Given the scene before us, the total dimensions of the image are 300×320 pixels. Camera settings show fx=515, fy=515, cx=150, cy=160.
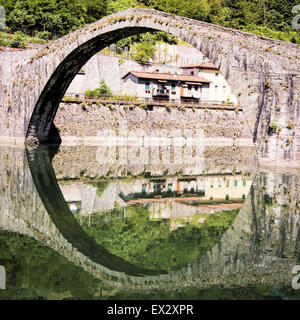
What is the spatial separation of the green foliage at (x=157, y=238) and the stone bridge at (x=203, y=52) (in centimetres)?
770

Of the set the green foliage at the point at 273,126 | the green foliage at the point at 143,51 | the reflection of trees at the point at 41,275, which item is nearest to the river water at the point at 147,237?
the reflection of trees at the point at 41,275

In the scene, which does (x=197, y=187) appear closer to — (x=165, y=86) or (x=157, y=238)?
(x=157, y=238)

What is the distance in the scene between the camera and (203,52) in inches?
819

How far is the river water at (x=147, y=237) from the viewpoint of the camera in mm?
7352

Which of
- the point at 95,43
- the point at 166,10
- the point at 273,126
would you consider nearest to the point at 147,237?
the point at 273,126

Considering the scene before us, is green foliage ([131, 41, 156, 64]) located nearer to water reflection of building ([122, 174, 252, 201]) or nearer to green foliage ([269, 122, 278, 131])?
water reflection of building ([122, 174, 252, 201])

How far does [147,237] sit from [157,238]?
0.22m

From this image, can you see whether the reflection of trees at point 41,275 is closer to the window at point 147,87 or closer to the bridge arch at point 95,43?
the bridge arch at point 95,43

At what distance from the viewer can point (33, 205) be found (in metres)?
12.7

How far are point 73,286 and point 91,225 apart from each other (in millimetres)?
3873

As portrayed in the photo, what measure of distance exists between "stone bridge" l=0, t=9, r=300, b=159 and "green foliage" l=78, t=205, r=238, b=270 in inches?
303

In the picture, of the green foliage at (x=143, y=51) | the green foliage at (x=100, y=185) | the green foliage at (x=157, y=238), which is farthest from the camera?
the green foliage at (x=143, y=51)

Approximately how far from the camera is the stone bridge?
1891 centimetres
